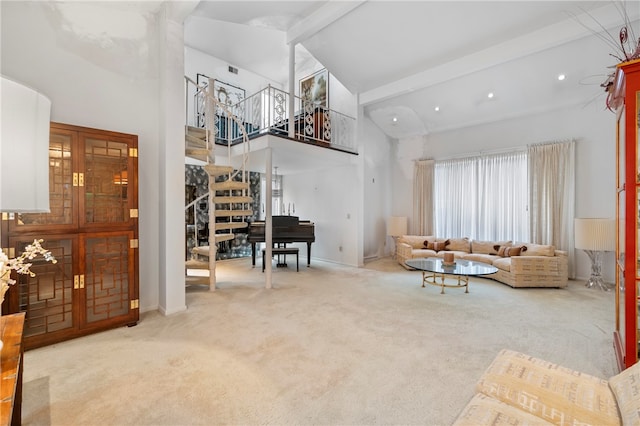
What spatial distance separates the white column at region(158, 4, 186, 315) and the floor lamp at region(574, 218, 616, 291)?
6.02 metres

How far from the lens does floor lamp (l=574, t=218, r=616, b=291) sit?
4383 millimetres

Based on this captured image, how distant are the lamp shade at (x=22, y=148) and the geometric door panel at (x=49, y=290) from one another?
6.87 ft

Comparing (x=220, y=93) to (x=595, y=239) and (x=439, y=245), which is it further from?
(x=595, y=239)

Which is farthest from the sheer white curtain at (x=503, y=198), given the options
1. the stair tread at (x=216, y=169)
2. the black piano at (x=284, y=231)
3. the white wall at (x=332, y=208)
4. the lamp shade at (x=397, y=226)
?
the stair tread at (x=216, y=169)

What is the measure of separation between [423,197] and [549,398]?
611 centimetres

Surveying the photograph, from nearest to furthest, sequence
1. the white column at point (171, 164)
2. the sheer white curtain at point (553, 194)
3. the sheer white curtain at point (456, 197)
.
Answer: the white column at point (171, 164) < the sheer white curtain at point (553, 194) < the sheer white curtain at point (456, 197)

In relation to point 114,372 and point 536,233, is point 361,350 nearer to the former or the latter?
point 114,372

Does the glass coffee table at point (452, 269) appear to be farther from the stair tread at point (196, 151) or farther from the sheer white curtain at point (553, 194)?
the stair tread at point (196, 151)

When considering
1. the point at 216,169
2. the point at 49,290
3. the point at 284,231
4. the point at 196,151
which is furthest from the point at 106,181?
the point at 284,231

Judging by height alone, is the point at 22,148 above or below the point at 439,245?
above

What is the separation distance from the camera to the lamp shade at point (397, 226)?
7125mm

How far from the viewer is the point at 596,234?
4469mm

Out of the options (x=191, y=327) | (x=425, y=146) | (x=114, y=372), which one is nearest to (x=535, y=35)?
(x=425, y=146)

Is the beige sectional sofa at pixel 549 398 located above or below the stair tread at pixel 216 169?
below
